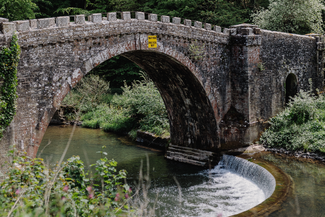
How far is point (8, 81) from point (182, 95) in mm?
7107

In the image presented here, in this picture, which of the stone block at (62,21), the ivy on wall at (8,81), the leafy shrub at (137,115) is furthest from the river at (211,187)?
the stone block at (62,21)

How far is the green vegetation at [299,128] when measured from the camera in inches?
442

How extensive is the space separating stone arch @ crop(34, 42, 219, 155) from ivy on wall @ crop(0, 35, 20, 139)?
3228mm

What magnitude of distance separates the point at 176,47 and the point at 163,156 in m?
5.26

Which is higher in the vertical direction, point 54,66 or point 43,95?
point 54,66

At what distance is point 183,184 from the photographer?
10.4 meters

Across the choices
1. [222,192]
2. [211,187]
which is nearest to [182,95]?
[211,187]

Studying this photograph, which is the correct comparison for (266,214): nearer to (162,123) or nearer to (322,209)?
(322,209)

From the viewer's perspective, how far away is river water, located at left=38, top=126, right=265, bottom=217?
8492mm

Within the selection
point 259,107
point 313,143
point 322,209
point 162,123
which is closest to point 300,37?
point 259,107

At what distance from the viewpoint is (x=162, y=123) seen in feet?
51.4

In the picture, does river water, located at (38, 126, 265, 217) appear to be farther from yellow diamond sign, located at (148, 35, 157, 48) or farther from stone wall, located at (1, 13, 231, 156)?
yellow diamond sign, located at (148, 35, 157, 48)

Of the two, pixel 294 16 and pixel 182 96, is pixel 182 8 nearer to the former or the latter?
pixel 294 16

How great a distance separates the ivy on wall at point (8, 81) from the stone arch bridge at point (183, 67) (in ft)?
0.61
